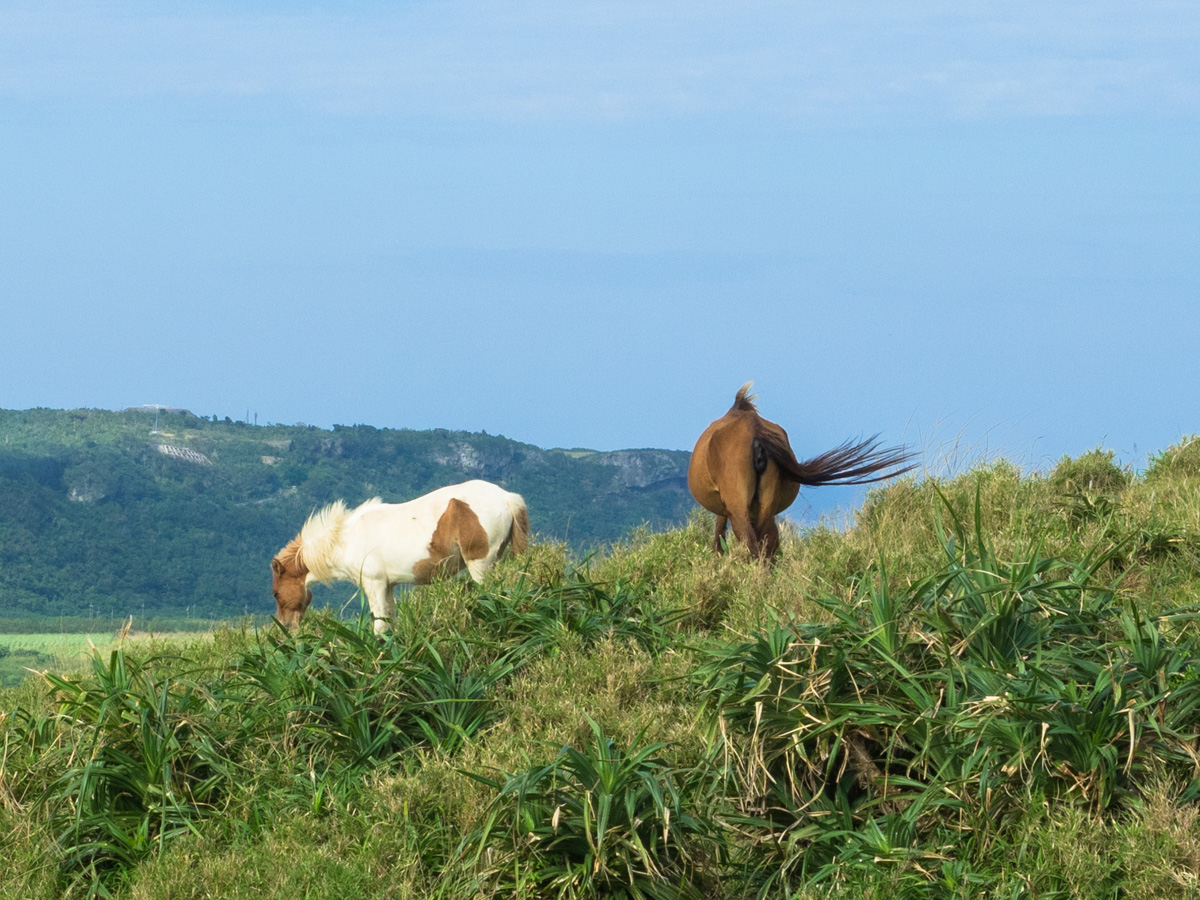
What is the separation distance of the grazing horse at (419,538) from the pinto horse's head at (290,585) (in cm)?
29

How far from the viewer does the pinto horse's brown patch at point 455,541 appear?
10264 millimetres

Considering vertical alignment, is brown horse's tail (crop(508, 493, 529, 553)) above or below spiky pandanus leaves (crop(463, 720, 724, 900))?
above

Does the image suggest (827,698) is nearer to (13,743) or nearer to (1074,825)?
(1074,825)

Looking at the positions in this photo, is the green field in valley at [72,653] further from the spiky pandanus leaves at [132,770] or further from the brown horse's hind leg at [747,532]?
the brown horse's hind leg at [747,532]

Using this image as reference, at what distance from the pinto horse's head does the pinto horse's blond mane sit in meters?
0.12

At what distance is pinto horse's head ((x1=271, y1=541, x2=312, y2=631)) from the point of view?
11.2 metres

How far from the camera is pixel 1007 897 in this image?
4.22m

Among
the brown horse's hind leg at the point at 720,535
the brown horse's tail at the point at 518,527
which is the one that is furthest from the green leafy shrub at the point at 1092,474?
the brown horse's tail at the point at 518,527

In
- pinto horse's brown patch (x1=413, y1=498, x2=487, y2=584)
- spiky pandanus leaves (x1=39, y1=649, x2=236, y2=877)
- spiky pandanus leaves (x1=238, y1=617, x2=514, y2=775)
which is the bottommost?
spiky pandanus leaves (x1=39, y1=649, x2=236, y2=877)

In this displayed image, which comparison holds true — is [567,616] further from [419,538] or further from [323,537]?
[323,537]

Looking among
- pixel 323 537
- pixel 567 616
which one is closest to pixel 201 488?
pixel 323 537

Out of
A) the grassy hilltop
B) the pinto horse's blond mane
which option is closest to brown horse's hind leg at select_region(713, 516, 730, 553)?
the grassy hilltop

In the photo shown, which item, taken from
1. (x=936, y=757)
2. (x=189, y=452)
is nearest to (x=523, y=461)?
(x=189, y=452)

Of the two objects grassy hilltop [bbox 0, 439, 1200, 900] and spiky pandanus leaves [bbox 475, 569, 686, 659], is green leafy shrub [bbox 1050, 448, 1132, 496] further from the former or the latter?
spiky pandanus leaves [bbox 475, 569, 686, 659]
